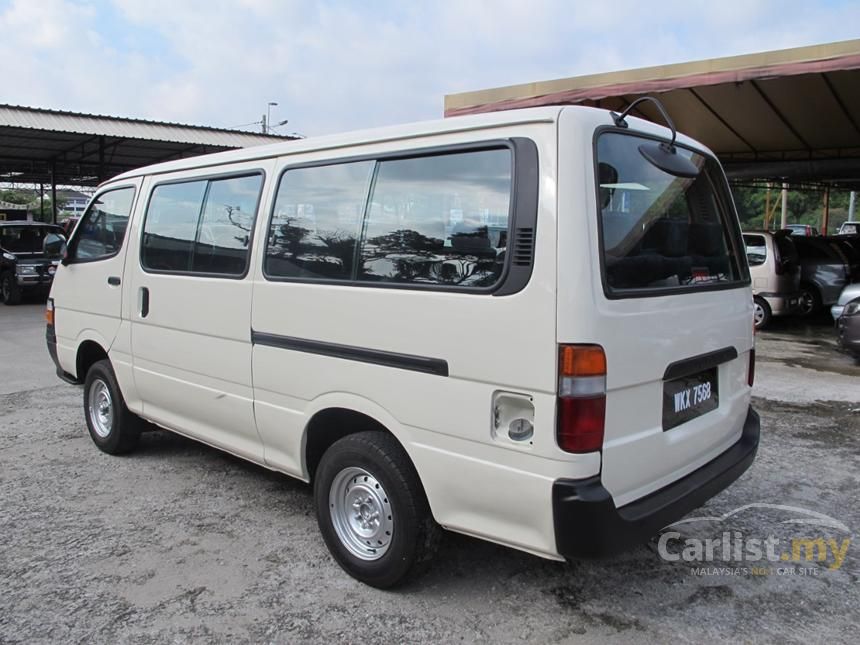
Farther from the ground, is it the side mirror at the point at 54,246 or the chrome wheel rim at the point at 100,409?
the side mirror at the point at 54,246

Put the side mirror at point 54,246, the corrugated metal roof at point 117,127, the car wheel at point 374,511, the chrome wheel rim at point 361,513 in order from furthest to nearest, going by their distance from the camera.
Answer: the corrugated metal roof at point 117,127, the side mirror at point 54,246, the chrome wheel rim at point 361,513, the car wheel at point 374,511

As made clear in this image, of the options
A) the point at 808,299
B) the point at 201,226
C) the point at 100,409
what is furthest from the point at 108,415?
the point at 808,299

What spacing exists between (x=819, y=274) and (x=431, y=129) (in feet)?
38.6

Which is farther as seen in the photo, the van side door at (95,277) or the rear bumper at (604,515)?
the van side door at (95,277)

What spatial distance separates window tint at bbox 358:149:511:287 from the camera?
8.66 feet

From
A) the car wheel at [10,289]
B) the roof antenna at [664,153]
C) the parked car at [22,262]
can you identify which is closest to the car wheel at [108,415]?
the roof antenna at [664,153]

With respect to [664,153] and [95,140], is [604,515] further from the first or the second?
[95,140]

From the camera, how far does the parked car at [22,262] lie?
50.3 feet

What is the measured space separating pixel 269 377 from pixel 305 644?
128cm

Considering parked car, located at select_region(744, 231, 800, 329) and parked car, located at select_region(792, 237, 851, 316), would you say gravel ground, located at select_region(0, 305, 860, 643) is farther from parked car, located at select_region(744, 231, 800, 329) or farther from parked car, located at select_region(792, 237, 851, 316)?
parked car, located at select_region(792, 237, 851, 316)

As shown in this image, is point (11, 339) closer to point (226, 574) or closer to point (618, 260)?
point (226, 574)

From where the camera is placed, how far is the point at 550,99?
10070mm

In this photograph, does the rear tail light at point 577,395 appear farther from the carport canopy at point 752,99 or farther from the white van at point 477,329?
the carport canopy at point 752,99

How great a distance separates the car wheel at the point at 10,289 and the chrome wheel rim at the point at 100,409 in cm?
1219
